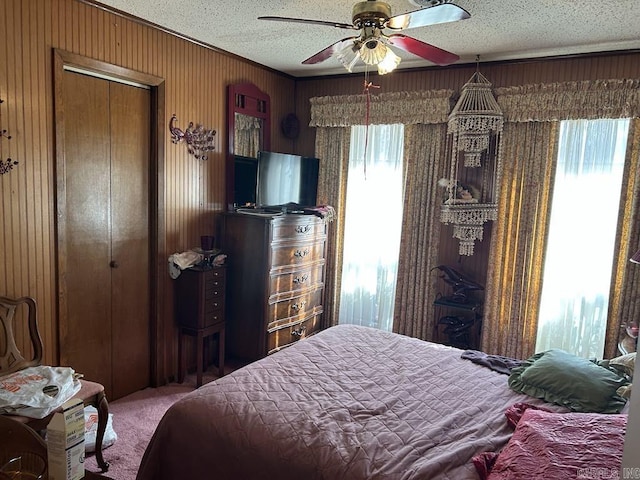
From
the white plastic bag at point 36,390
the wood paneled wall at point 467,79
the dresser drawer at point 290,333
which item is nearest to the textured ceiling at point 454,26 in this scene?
the wood paneled wall at point 467,79

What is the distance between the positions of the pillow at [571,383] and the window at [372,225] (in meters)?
2.12

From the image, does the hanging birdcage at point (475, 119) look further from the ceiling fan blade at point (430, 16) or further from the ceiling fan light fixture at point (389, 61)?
the ceiling fan blade at point (430, 16)

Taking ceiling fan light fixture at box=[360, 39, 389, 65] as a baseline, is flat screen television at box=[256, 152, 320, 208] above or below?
below

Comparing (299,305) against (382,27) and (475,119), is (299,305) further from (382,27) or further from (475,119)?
(382,27)

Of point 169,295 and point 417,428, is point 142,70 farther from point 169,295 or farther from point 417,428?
point 417,428

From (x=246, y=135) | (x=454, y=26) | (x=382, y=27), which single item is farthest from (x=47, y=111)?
(x=454, y=26)

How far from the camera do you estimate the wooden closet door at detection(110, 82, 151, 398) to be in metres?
3.25

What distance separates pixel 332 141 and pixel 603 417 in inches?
→ 134

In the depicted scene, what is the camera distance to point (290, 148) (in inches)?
192

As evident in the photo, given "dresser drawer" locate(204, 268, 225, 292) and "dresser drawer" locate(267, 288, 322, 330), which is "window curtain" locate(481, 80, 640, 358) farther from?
"dresser drawer" locate(204, 268, 225, 292)

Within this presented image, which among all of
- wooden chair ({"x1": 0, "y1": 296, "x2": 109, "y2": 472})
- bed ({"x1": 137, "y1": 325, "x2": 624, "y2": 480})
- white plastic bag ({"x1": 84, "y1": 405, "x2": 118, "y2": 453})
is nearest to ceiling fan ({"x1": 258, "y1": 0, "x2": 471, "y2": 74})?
bed ({"x1": 137, "y1": 325, "x2": 624, "y2": 480})

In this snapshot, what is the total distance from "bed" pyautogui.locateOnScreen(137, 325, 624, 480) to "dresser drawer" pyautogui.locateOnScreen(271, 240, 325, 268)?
142 centimetres

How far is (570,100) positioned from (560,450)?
2860 millimetres

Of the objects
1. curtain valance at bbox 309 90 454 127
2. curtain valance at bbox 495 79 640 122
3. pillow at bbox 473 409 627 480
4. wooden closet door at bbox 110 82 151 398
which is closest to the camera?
pillow at bbox 473 409 627 480
